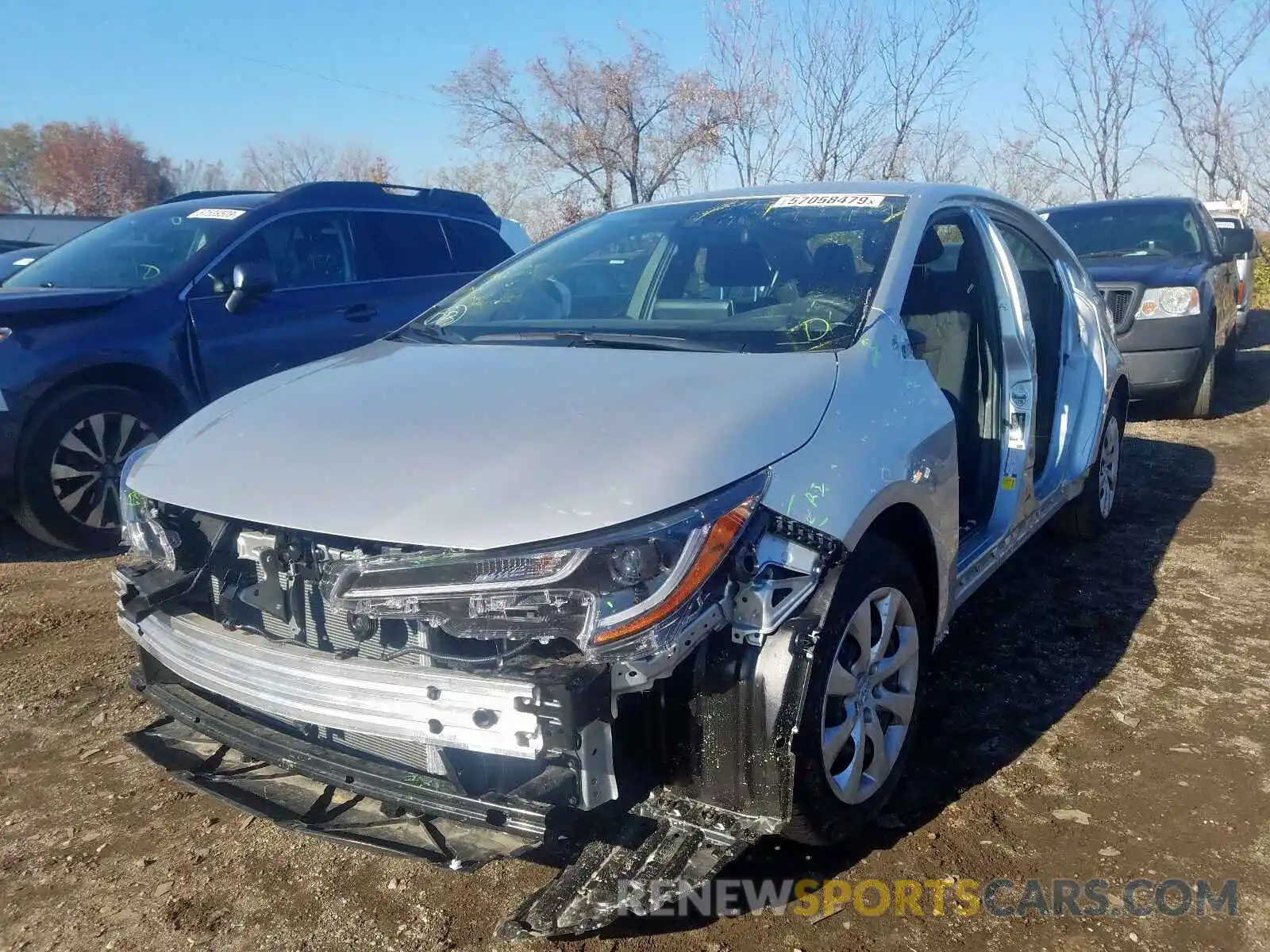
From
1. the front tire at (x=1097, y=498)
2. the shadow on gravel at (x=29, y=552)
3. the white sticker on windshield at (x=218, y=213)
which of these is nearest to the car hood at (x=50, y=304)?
the white sticker on windshield at (x=218, y=213)

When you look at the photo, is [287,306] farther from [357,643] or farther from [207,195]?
[357,643]

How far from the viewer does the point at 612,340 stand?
2820 millimetres

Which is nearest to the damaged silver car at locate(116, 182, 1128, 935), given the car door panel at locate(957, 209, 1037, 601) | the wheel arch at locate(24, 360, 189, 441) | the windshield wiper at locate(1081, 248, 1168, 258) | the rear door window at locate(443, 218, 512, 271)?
the car door panel at locate(957, 209, 1037, 601)

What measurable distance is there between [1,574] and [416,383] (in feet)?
11.0

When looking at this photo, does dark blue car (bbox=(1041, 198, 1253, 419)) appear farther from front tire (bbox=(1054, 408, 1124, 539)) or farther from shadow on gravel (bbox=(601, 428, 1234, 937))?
front tire (bbox=(1054, 408, 1124, 539))

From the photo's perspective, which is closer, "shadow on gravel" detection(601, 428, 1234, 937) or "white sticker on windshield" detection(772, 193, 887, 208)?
"shadow on gravel" detection(601, 428, 1234, 937)

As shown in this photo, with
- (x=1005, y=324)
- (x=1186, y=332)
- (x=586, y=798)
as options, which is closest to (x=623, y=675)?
(x=586, y=798)

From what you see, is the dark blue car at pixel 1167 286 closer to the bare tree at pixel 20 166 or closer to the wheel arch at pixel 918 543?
the wheel arch at pixel 918 543

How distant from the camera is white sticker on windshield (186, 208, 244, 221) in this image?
18.4ft

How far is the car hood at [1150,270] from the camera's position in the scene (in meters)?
7.33

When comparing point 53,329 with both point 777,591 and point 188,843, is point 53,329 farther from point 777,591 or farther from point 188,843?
point 777,591

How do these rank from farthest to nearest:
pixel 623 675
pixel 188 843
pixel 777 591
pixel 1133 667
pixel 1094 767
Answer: pixel 1133 667 → pixel 1094 767 → pixel 188 843 → pixel 777 591 → pixel 623 675

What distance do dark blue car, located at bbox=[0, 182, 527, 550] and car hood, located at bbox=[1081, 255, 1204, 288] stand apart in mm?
5029

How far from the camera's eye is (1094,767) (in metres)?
2.82
